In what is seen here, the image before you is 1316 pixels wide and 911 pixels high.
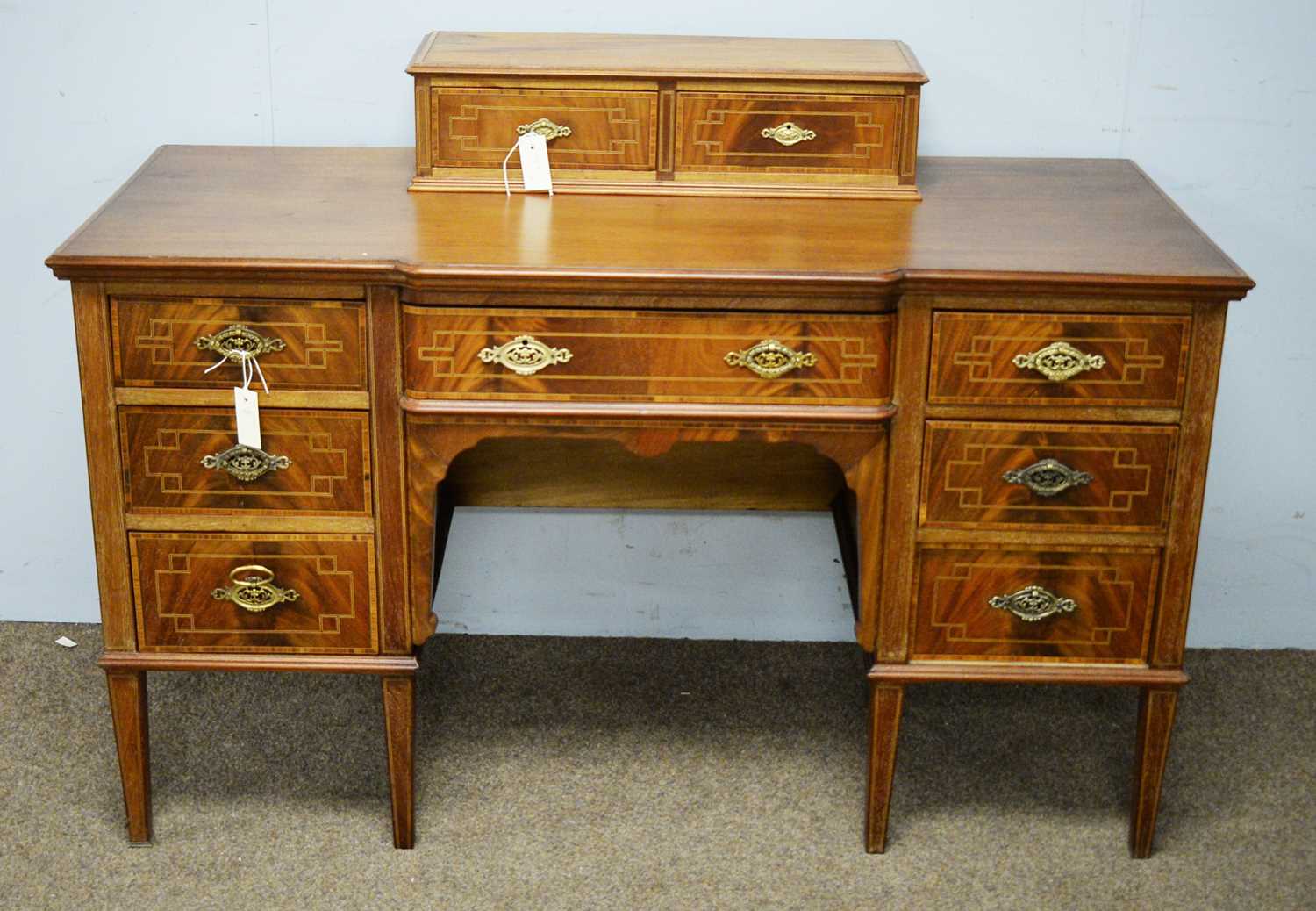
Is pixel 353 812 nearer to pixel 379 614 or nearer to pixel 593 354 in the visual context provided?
pixel 379 614

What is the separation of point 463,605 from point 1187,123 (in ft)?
4.56

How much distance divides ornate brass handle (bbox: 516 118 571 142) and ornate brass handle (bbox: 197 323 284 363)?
493 mm

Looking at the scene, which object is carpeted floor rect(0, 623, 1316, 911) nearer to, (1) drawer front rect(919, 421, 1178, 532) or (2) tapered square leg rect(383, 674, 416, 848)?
(2) tapered square leg rect(383, 674, 416, 848)

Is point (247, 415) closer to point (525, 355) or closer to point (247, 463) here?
point (247, 463)

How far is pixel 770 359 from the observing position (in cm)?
202

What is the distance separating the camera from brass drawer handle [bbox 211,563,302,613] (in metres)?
2.12

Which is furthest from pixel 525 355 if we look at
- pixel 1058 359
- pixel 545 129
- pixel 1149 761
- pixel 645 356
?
pixel 1149 761

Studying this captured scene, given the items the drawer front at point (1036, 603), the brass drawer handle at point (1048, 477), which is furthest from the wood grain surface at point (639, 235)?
the drawer front at point (1036, 603)

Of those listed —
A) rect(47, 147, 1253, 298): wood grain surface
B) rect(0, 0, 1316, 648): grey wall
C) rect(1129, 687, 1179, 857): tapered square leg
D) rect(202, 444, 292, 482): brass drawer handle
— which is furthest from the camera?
rect(0, 0, 1316, 648): grey wall

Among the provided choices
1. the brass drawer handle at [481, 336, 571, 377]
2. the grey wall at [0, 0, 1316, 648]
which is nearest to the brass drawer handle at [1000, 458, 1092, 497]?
the brass drawer handle at [481, 336, 571, 377]

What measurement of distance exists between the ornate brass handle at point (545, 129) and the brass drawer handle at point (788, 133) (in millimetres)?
273

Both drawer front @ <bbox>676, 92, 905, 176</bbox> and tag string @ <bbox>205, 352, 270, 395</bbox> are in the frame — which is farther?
drawer front @ <bbox>676, 92, 905, 176</bbox>

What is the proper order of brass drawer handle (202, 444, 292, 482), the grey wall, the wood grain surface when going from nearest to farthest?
the wood grain surface, brass drawer handle (202, 444, 292, 482), the grey wall

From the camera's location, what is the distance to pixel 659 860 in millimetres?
2285
